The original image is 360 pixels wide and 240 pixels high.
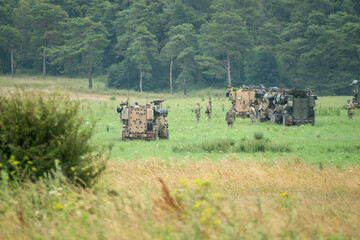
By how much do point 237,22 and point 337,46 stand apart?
556 inches

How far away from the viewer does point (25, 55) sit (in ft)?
266

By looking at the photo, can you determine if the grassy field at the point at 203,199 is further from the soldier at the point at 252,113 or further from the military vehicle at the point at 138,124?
the soldier at the point at 252,113

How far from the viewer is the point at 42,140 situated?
898cm

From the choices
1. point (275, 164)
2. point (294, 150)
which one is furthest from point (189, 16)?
point (275, 164)

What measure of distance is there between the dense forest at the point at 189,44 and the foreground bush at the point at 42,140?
63.4 meters

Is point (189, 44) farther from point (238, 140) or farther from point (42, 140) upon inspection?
point (42, 140)

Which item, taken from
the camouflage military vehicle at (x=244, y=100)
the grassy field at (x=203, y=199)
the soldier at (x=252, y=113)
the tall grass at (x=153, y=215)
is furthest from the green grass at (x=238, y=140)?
the tall grass at (x=153, y=215)

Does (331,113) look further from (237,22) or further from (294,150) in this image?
(237,22)

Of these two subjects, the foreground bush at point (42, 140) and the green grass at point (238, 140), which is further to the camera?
the green grass at point (238, 140)

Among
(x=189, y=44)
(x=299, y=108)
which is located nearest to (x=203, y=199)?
(x=299, y=108)

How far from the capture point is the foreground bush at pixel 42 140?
8.75 m

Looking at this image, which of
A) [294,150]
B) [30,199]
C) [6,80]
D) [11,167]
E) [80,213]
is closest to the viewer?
[80,213]

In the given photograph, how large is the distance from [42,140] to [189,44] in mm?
68520

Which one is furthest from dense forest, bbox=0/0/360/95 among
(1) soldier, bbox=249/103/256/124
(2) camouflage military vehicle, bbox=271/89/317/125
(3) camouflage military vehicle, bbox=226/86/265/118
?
(1) soldier, bbox=249/103/256/124
